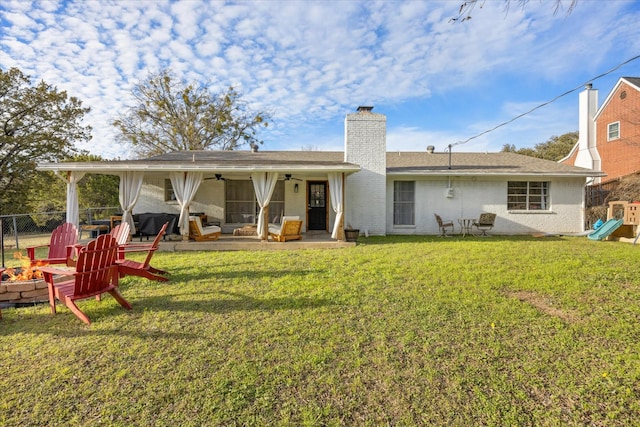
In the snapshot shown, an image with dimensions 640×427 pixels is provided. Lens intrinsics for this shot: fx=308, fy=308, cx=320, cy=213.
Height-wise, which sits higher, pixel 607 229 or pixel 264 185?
pixel 264 185

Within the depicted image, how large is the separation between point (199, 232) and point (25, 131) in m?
18.5

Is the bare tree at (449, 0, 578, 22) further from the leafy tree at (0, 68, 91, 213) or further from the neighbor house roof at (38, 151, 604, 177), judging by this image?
the leafy tree at (0, 68, 91, 213)

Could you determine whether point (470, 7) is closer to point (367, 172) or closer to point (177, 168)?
point (177, 168)

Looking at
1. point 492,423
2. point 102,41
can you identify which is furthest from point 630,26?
point 102,41

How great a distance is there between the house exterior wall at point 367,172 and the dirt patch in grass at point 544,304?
7.17 metres

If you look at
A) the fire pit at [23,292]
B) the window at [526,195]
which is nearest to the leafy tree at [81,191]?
the fire pit at [23,292]

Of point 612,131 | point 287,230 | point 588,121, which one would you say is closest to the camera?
point 287,230

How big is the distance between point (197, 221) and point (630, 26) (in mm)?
10824

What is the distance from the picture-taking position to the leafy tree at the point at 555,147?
98.2 feet

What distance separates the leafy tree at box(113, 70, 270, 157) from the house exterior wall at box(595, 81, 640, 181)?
23.1m

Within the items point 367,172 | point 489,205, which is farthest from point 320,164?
point 489,205

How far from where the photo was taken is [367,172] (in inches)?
465

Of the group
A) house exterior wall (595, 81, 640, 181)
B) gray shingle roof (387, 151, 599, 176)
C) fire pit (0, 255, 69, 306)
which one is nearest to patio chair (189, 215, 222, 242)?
fire pit (0, 255, 69, 306)

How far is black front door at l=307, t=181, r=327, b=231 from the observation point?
1250 centimetres
